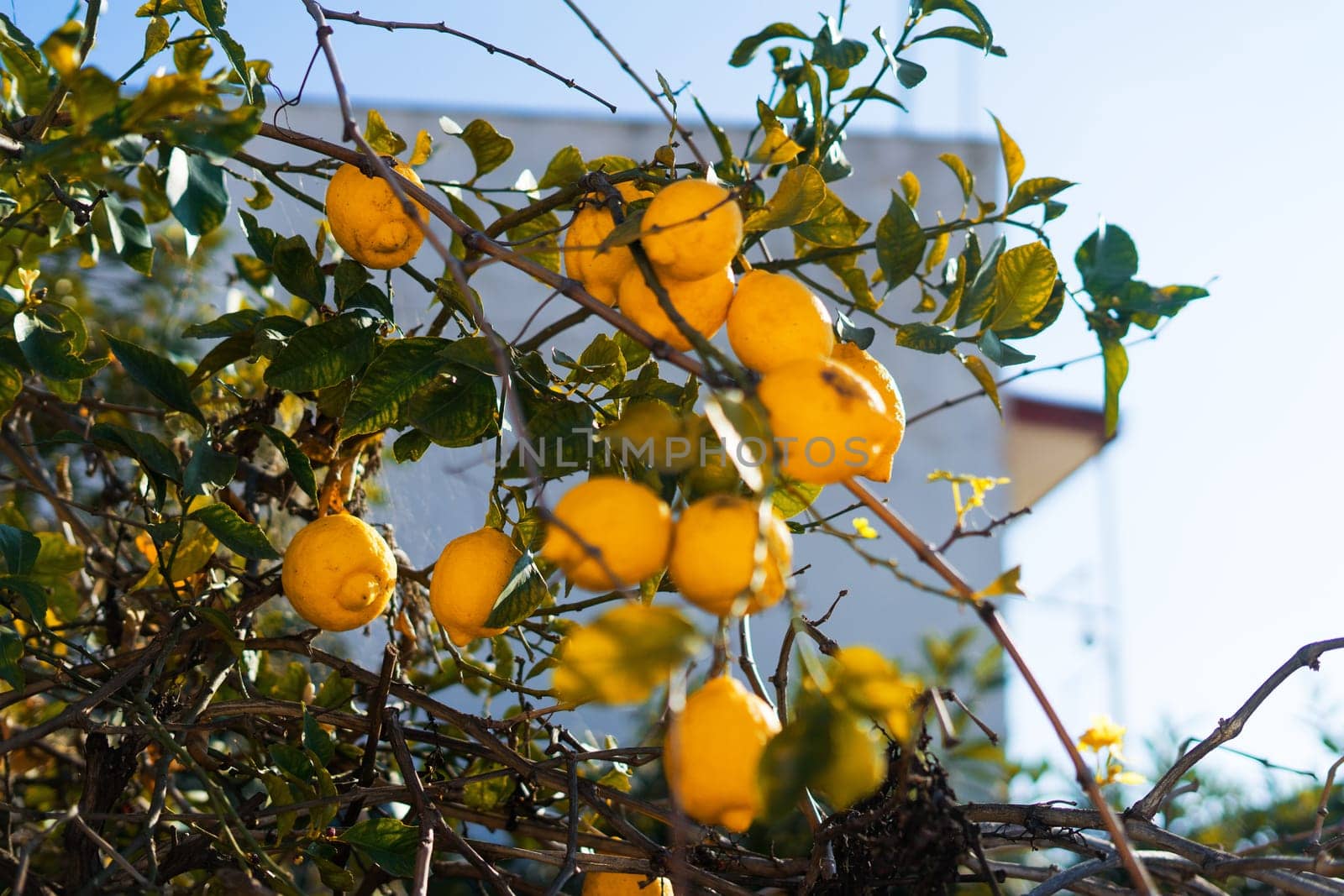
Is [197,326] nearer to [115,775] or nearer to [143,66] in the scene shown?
[143,66]

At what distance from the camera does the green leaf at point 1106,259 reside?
2.85 feet

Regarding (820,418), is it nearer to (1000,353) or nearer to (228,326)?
(1000,353)

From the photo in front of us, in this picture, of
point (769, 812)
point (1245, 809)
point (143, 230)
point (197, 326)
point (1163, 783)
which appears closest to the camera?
point (769, 812)

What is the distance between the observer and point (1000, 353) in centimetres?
78

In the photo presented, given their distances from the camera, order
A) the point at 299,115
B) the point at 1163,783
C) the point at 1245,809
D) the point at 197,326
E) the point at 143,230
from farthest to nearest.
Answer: the point at 299,115, the point at 1245,809, the point at 143,230, the point at 197,326, the point at 1163,783

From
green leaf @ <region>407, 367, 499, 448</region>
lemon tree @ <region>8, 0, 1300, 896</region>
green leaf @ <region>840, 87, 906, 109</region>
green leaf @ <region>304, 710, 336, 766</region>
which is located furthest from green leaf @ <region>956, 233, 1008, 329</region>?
green leaf @ <region>304, 710, 336, 766</region>

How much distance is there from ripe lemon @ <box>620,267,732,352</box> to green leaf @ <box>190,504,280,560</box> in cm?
35

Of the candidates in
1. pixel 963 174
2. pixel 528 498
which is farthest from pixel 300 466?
pixel 963 174

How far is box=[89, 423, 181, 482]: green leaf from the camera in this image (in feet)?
2.76

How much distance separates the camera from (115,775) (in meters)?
0.85

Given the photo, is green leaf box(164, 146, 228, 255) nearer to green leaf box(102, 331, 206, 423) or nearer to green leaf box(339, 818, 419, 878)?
green leaf box(102, 331, 206, 423)

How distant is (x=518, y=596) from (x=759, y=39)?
50 cm

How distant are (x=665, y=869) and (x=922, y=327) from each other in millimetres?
412

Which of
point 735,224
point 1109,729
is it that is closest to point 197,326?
point 735,224
